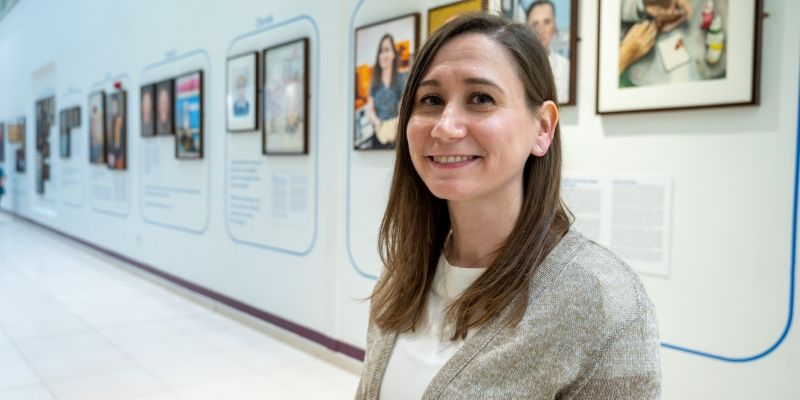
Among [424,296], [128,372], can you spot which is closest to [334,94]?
[128,372]

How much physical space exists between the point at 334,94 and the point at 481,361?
12.4 feet

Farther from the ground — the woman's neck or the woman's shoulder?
the woman's neck

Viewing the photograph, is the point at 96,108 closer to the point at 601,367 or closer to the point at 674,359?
the point at 674,359

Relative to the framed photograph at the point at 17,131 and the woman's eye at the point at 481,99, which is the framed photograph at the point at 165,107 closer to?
the woman's eye at the point at 481,99

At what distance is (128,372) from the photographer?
14.5 feet

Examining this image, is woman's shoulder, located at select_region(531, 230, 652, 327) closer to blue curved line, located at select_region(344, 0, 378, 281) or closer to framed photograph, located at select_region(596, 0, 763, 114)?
framed photograph, located at select_region(596, 0, 763, 114)

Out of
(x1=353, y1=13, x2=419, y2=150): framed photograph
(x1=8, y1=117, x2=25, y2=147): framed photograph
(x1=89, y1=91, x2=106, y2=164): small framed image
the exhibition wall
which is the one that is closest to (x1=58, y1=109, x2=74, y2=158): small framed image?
the exhibition wall

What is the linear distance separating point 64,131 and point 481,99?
11.7 m

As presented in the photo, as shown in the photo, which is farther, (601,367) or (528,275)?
(528,275)

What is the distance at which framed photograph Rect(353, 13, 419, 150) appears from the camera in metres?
4.04

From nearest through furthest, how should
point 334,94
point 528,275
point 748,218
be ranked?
point 528,275 → point 748,218 → point 334,94

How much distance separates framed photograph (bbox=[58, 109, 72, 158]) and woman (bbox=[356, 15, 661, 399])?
11.1 metres

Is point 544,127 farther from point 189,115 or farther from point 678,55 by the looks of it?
point 189,115

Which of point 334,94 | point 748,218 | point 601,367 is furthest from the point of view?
point 334,94
